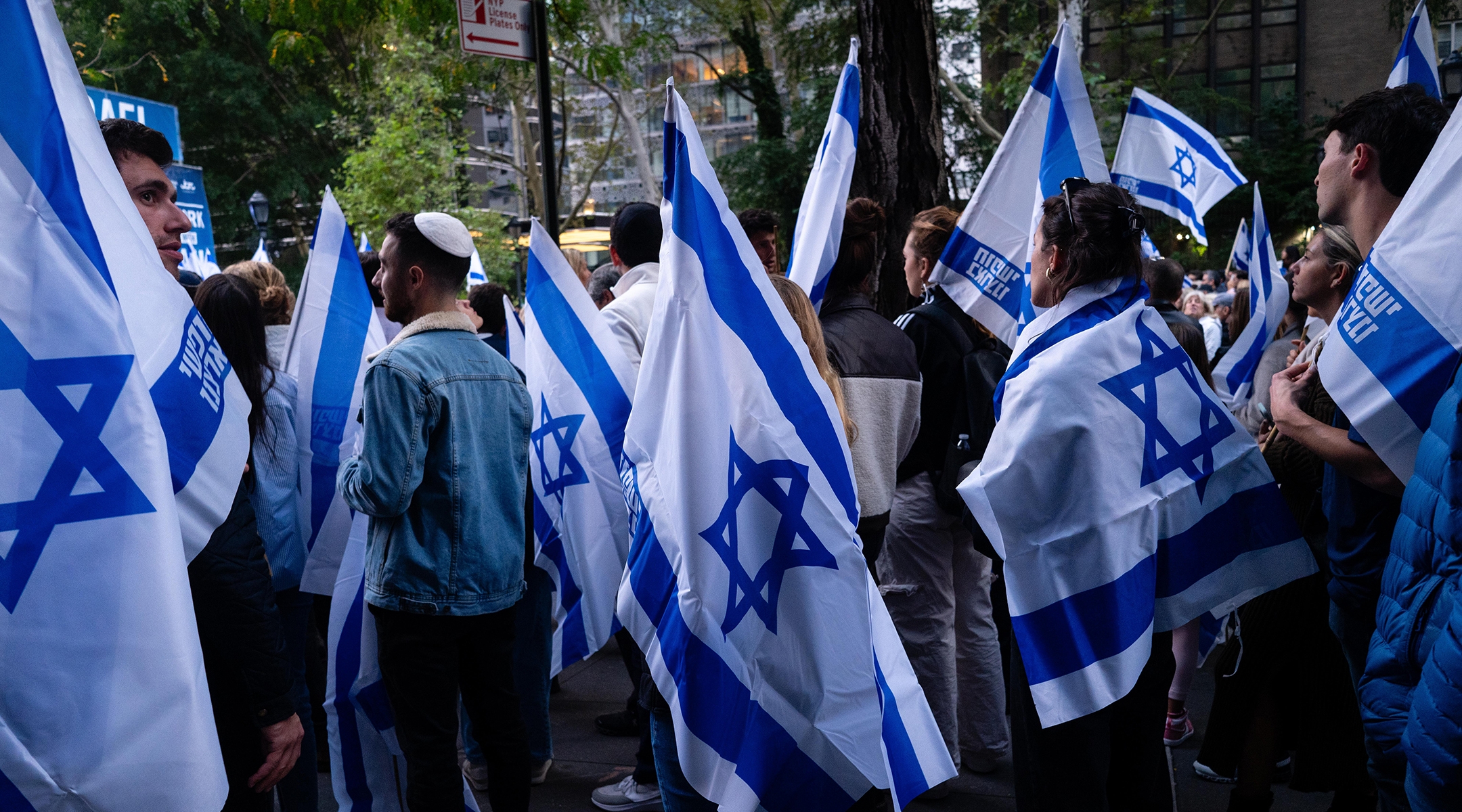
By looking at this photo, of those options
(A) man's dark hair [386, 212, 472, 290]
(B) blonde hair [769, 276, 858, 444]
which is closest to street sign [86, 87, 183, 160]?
(A) man's dark hair [386, 212, 472, 290]

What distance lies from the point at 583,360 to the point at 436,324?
103 cm

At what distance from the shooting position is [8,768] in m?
1.30

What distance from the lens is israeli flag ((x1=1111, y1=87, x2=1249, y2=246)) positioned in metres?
6.12

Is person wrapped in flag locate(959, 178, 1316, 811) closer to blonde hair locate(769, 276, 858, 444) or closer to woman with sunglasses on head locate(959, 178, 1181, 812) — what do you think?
woman with sunglasses on head locate(959, 178, 1181, 812)

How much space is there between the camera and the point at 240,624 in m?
2.17

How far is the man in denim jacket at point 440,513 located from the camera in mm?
2795

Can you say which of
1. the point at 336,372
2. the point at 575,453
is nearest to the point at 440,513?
the point at 336,372

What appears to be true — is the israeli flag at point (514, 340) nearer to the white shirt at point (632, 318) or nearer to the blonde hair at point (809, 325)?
the white shirt at point (632, 318)

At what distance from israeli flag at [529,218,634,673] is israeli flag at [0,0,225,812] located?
2.39m

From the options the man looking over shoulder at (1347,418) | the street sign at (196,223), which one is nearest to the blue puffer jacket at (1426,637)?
the man looking over shoulder at (1347,418)

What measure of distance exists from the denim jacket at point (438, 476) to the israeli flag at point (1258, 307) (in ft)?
12.7

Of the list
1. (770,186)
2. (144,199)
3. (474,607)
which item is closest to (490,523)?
(474,607)

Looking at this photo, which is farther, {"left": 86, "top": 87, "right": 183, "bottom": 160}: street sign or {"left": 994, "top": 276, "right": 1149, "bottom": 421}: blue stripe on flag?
{"left": 86, "top": 87, "right": 183, "bottom": 160}: street sign

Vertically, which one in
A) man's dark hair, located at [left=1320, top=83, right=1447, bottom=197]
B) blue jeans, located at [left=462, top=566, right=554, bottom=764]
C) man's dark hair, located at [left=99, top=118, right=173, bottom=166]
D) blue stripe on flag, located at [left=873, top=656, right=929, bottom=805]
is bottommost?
blue jeans, located at [left=462, top=566, right=554, bottom=764]
